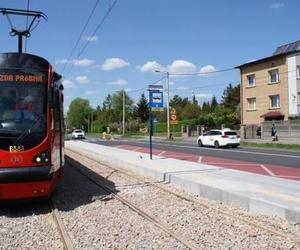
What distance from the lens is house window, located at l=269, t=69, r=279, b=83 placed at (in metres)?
51.0

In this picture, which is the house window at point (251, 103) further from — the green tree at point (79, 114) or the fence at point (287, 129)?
the green tree at point (79, 114)

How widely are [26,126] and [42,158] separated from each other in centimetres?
73

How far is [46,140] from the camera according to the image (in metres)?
9.47

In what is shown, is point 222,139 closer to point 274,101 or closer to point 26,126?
point 274,101

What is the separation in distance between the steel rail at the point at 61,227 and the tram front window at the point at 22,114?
4.80ft

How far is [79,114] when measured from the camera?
525 feet

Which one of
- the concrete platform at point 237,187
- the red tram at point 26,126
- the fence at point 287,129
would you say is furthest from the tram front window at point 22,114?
the fence at point 287,129

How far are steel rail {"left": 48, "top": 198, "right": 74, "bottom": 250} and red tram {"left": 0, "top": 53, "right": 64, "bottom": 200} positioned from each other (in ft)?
1.60

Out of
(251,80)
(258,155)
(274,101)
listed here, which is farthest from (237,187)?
(251,80)

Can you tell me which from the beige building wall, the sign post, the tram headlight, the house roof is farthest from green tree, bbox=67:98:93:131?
the tram headlight

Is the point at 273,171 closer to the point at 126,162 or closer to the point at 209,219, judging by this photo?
the point at 126,162

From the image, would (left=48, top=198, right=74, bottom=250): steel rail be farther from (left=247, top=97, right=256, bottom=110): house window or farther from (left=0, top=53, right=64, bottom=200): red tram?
(left=247, top=97, right=256, bottom=110): house window

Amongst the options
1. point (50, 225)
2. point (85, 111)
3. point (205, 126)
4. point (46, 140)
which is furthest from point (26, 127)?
point (85, 111)

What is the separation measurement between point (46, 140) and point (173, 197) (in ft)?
11.6
